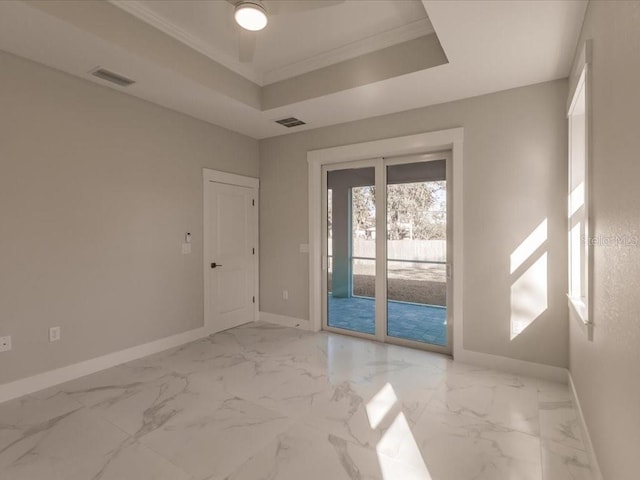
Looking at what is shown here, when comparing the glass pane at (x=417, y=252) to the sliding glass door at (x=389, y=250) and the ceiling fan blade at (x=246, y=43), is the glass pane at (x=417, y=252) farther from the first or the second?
the ceiling fan blade at (x=246, y=43)

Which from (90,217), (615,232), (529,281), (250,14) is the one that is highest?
(250,14)

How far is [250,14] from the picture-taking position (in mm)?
1974

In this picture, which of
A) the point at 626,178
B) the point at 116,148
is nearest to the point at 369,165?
the point at 116,148

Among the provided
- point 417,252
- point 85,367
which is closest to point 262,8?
point 417,252

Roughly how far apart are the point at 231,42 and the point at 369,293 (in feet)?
9.97

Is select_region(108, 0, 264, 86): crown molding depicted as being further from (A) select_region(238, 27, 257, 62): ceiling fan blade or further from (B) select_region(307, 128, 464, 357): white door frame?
(B) select_region(307, 128, 464, 357): white door frame

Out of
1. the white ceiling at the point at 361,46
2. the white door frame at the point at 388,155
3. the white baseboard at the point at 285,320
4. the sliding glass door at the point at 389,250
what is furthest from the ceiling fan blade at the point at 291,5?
the white baseboard at the point at 285,320

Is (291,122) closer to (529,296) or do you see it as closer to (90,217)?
→ (90,217)

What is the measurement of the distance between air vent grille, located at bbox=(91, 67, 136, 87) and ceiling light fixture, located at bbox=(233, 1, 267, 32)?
5.20 ft

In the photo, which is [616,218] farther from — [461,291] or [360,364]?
[360,364]

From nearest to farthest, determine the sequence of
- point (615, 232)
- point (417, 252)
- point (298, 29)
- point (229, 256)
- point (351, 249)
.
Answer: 1. point (615, 232)
2. point (298, 29)
3. point (417, 252)
4. point (351, 249)
5. point (229, 256)

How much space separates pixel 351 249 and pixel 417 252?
850 millimetres

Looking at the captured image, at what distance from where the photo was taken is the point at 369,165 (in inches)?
166

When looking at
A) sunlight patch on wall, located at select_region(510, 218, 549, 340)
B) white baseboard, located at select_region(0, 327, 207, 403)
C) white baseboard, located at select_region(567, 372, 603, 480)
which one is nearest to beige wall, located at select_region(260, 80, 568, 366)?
sunlight patch on wall, located at select_region(510, 218, 549, 340)
